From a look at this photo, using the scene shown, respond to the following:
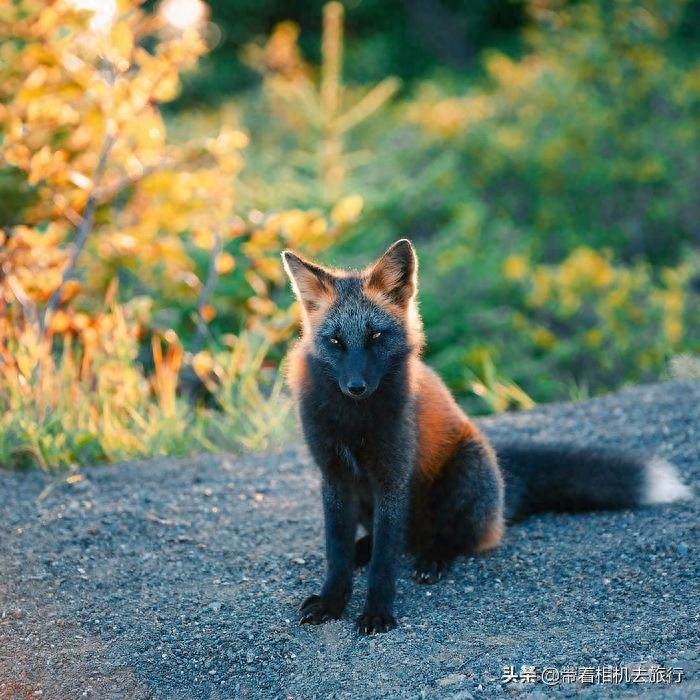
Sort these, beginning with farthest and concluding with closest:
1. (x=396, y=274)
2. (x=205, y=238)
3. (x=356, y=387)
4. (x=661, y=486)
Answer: (x=205, y=238) → (x=661, y=486) → (x=396, y=274) → (x=356, y=387)

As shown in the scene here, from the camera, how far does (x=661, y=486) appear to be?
5027 mm

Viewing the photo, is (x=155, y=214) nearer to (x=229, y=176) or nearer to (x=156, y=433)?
(x=229, y=176)

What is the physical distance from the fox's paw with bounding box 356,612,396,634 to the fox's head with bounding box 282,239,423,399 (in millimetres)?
916

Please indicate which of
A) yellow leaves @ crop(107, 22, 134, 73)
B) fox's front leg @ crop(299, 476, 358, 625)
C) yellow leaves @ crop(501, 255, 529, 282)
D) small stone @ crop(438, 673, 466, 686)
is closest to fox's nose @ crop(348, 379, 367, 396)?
fox's front leg @ crop(299, 476, 358, 625)

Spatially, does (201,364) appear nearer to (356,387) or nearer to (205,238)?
(205,238)

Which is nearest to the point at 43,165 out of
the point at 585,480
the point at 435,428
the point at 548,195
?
the point at 435,428

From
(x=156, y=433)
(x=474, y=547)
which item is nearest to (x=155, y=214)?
(x=156, y=433)

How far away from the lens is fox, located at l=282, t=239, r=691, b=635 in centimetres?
422

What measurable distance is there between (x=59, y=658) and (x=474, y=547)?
193 centimetres

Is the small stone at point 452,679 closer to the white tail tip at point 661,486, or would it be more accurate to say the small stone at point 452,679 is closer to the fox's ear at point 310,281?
the fox's ear at point 310,281

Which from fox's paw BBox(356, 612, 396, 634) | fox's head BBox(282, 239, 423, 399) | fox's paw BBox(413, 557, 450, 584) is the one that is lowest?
fox's paw BBox(413, 557, 450, 584)

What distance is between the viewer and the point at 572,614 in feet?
13.3

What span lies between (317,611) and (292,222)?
13.3 feet

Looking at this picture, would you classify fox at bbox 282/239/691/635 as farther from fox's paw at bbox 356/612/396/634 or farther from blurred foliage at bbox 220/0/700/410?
blurred foliage at bbox 220/0/700/410
